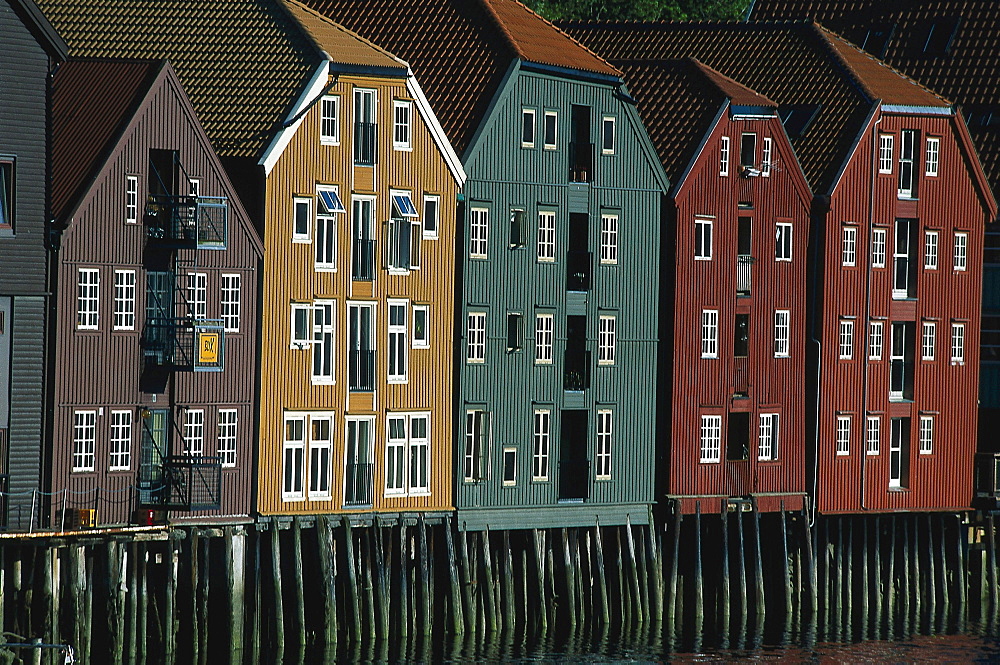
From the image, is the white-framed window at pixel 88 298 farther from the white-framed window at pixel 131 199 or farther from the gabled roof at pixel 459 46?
the gabled roof at pixel 459 46

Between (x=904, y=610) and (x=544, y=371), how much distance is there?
1866 cm

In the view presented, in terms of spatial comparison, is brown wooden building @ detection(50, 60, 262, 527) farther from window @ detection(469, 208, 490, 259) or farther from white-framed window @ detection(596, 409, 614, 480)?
white-framed window @ detection(596, 409, 614, 480)

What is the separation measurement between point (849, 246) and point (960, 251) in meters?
5.98

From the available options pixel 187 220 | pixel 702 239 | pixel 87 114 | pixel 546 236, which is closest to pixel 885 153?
pixel 702 239

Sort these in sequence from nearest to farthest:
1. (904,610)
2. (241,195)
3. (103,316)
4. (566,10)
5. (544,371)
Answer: (103,316), (241,195), (544,371), (904,610), (566,10)

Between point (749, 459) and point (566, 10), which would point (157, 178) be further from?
point (566, 10)

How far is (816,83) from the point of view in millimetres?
98000

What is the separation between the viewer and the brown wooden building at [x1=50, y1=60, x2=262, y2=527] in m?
74.6

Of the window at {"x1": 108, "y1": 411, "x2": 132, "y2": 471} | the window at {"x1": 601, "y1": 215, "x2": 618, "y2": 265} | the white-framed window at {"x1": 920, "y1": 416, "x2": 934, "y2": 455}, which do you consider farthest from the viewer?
the white-framed window at {"x1": 920, "y1": 416, "x2": 934, "y2": 455}

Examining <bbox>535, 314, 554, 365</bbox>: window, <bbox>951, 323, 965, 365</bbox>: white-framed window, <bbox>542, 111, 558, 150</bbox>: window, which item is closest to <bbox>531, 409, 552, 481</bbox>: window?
<bbox>535, 314, 554, 365</bbox>: window

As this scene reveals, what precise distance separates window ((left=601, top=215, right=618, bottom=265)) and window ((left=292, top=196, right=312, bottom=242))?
12.4 metres

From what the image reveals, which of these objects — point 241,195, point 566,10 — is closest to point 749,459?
point 241,195

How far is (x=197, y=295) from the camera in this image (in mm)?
77625

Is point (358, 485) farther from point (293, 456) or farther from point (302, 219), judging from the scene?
point (302, 219)
